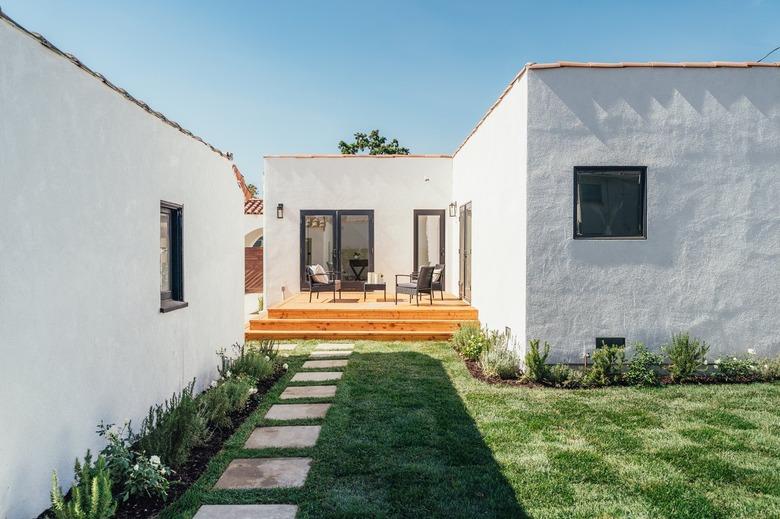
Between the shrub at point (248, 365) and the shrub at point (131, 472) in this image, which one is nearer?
the shrub at point (131, 472)

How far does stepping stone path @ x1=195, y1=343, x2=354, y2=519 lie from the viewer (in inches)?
131

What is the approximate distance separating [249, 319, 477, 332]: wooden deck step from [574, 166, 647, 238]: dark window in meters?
3.71

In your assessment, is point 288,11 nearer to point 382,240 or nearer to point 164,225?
point 382,240

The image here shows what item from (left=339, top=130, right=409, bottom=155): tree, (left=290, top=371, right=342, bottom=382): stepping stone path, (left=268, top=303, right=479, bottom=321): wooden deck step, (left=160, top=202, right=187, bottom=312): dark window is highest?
(left=339, top=130, right=409, bottom=155): tree

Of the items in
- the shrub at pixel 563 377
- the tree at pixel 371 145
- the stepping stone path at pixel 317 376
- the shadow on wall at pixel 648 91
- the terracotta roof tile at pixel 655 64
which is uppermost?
the tree at pixel 371 145

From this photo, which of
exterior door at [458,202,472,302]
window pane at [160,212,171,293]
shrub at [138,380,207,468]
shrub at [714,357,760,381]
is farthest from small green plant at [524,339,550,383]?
exterior door at [458,202,472,302]

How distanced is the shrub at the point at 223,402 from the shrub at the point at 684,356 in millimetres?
4999

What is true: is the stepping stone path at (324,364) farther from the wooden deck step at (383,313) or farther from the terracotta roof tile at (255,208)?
the terracotta roof tile at (255,208)

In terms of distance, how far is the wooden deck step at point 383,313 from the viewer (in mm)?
10328

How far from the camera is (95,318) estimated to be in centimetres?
368

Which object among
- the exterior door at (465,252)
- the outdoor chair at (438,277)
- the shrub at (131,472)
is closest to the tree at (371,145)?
the outdoor chair at (438,277)

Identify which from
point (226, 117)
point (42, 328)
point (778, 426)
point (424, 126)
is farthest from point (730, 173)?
point (424, 126)

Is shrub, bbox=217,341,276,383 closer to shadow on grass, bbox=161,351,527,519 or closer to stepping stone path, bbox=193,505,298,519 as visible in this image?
shadow on grass, bbox=161,351,527,519

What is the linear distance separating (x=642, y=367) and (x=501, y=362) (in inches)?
66.0
